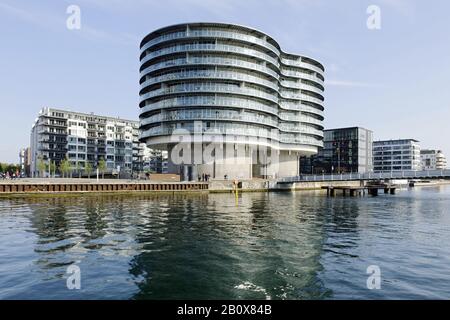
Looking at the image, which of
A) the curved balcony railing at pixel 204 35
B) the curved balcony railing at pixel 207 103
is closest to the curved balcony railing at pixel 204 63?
the curved balcony railing at pixel 204 35

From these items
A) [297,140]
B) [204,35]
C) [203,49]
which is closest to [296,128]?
[297,140]

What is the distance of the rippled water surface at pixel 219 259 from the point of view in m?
13.5

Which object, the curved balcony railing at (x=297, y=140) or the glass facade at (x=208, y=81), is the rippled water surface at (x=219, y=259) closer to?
the glass facade at (x=208, y=81)

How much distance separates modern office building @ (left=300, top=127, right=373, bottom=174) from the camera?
617 ft

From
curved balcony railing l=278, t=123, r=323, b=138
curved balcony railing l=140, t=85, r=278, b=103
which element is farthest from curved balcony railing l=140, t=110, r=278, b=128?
curved balcony railing l=278, t=123, r=323, b=138

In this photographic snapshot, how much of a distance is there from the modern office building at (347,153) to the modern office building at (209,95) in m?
96.0

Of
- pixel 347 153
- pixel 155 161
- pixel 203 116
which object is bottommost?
pixel 155 161

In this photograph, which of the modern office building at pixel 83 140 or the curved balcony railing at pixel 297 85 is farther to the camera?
the modern office building at pixel 83 140

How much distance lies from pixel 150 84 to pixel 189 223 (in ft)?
256

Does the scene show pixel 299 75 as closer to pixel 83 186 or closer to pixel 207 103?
pixel 207 103

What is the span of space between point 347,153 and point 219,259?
612 feet

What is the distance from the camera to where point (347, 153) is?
19050 cm

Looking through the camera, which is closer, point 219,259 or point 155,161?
point 219,259
